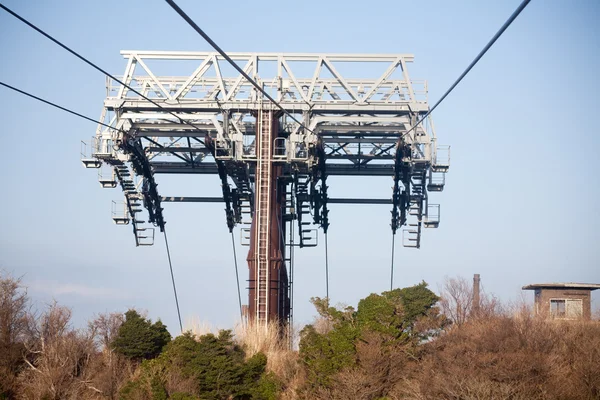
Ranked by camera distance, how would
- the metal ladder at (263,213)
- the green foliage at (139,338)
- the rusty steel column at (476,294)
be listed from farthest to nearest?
1. the rusty steel column at (476,294)
2. the green foliage at (139,338)
3. the metal ladder at (263,213)

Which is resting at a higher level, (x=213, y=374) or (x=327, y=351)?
(x=327, y=351)

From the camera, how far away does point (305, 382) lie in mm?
36844

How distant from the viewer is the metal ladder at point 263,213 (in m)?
38.5

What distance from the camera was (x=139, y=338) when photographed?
41.1m

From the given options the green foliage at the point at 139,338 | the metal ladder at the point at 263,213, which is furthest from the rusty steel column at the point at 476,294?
the green foliage at the point at 139,338

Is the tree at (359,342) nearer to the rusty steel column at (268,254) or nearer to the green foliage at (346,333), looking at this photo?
the green foliage at (346,333)

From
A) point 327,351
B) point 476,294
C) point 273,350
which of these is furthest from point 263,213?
point 476,294

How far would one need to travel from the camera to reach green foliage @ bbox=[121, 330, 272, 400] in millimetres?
37125

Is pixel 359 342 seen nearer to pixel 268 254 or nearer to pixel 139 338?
pixel 268 254

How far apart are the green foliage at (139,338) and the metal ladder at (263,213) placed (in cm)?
551

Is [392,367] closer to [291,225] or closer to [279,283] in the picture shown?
[279,283]

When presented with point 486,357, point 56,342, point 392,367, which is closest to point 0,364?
point 56,342

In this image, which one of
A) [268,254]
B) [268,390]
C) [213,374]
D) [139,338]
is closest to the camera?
[213,374]

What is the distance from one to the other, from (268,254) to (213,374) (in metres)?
5.40
